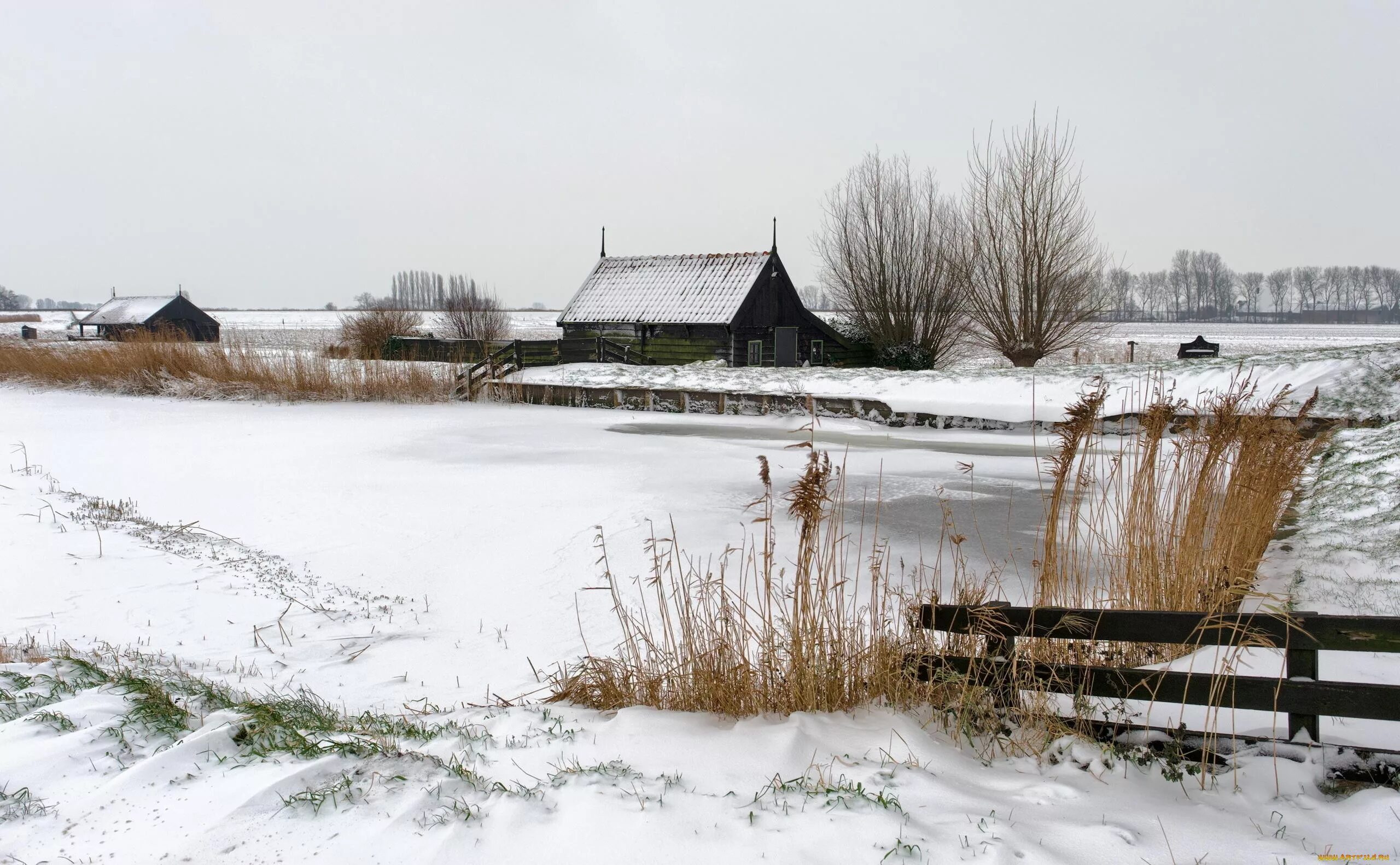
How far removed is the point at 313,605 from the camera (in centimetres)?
543

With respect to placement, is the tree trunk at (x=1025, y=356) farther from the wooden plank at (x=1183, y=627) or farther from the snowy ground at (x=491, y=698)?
the wooden plank at (x=1183, y=627)

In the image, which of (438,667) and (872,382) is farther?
(872,382)

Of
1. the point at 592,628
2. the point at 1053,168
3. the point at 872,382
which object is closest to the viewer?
the point at 592,628

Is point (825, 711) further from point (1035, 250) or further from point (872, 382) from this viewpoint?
point (1035, 250)

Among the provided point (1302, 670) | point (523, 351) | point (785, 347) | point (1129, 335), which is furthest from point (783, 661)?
point (1129, 335)

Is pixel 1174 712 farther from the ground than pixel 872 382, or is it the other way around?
pixel 872 382

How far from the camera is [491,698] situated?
4.21 meters

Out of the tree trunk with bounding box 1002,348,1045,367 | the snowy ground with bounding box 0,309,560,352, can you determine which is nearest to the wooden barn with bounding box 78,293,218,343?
the snowy ground with bounding box 0,309,560,352

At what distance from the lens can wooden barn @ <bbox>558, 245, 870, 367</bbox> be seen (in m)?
23.6

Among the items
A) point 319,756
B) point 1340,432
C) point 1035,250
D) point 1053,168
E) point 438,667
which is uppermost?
point 1053,168

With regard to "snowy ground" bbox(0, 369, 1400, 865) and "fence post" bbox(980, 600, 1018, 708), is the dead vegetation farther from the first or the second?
"snowy ground" bbox(0, 369, 1400, 865)

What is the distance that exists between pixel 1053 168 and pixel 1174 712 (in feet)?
69.0

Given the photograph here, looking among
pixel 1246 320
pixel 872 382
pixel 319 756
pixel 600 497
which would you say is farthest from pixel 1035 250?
pixel 1246 320

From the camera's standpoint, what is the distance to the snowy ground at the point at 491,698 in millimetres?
2482
